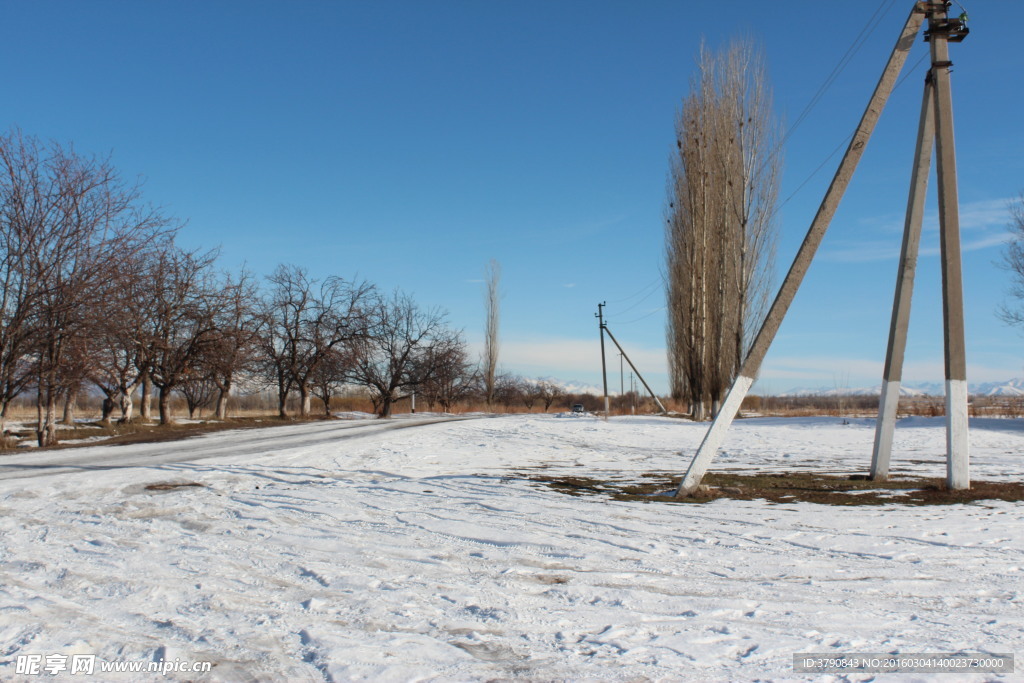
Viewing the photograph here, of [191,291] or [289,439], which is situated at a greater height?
[191,291]

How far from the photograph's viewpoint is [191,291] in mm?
27828

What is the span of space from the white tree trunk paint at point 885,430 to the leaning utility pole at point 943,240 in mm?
939

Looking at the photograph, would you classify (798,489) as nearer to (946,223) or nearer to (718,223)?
(946,223)

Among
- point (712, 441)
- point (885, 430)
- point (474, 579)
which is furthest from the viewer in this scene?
point (885, 430)

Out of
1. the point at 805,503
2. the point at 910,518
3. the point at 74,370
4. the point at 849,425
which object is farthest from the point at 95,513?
the point at 849,425

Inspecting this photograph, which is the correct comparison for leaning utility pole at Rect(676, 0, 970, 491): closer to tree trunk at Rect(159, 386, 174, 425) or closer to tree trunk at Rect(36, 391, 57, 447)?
tree trunk at Rect(36, 391, 57, 447)

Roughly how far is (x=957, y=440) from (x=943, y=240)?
8.34ft

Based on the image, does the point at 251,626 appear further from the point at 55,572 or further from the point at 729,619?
the point at 729,619

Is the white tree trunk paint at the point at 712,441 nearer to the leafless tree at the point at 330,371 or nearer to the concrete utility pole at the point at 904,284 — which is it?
the concrete utility pole at the point at 904,284

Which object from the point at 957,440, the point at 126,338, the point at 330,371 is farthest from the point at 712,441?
the point at 330,371

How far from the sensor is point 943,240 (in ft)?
30.3

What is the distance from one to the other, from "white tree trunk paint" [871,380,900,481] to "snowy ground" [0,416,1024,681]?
8.47 feet

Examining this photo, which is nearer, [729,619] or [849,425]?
[729,619]

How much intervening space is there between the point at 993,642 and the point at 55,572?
605 centimetres
